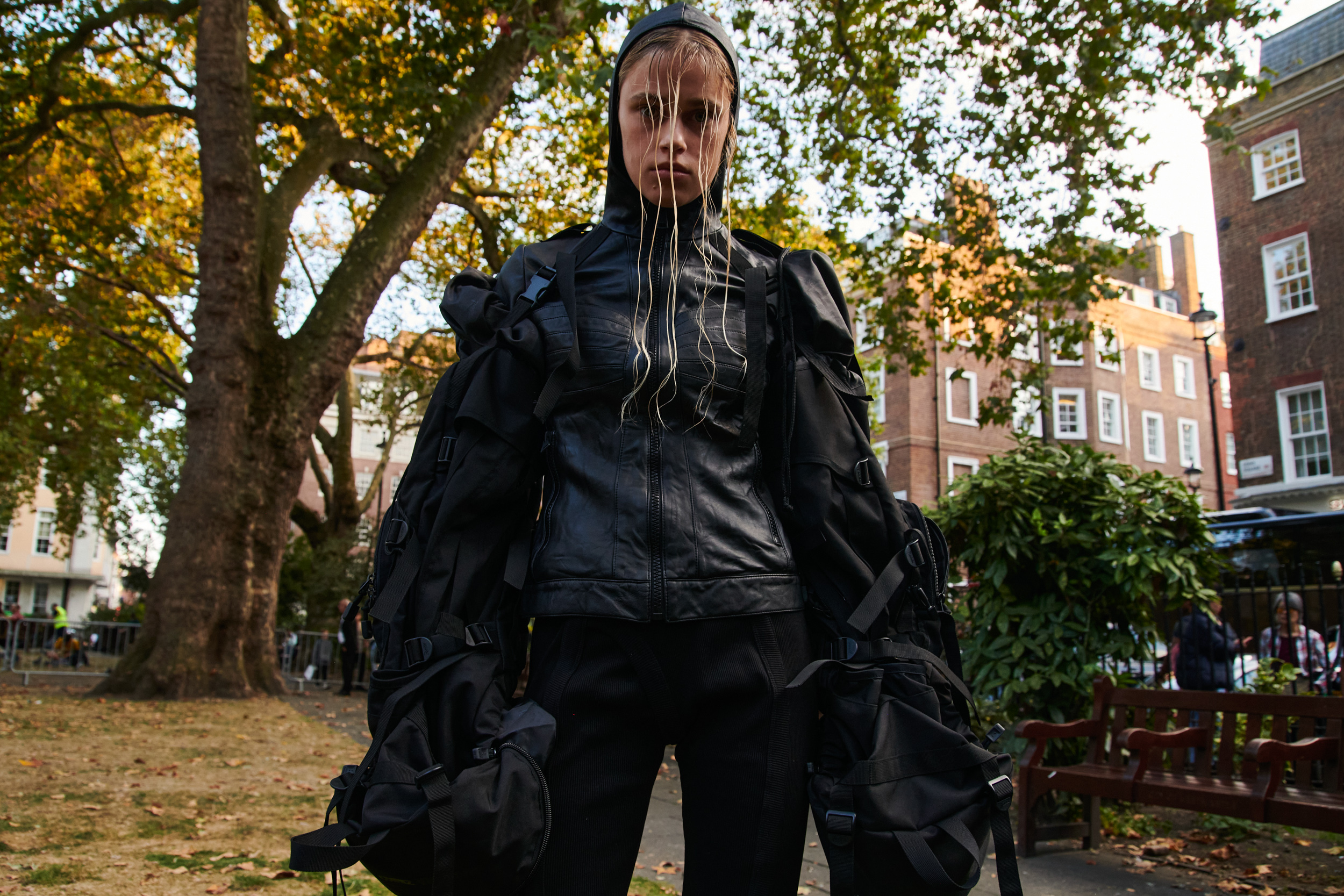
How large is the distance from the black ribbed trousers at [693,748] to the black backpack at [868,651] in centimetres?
8

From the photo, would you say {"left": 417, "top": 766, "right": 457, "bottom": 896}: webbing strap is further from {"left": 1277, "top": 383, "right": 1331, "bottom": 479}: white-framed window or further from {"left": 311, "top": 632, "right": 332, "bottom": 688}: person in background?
{"left": 1277, "top": 383, "right": 1331, "bottom": 479}: white-framed window

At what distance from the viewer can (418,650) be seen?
4.81 feet

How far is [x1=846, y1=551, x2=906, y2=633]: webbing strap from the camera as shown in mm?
1563

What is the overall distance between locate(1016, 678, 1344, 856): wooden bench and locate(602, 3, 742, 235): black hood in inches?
156

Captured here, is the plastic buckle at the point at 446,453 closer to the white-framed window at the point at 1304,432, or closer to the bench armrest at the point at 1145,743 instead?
the bench armrest at the point at 1145,743

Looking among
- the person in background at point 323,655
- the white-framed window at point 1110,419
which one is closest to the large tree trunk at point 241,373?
the person in background at point 323,655

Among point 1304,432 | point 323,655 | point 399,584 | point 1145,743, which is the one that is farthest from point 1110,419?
point 399,584

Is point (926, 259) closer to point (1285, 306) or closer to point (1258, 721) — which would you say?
point (1258, 721)

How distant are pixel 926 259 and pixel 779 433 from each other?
470 inches

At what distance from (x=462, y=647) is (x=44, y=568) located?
64.7m

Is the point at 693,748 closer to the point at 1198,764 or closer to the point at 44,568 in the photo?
the point at 1198,764

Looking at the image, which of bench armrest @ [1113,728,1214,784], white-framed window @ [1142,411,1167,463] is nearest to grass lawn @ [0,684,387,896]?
bench armrest @ [1113,728,1214,784]

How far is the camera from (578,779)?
59.2 inches

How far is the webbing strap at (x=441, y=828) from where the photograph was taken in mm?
1304
